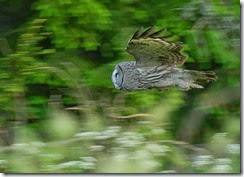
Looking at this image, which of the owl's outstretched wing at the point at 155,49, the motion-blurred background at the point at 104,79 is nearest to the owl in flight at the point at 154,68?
the owl's outstretched wing at the point at 155,49

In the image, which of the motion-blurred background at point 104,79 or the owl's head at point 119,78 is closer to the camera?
the owl's head at point 119,78

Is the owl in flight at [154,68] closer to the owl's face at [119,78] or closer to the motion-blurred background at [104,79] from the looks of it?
the owl's face at [119,78]

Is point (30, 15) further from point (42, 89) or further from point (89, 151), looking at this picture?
point (89, 151)

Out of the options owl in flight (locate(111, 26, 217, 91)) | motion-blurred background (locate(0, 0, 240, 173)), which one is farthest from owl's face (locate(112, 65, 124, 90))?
motion-blurred background (locate(0, 0, 240, 173))

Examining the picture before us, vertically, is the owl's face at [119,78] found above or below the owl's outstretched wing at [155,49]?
below

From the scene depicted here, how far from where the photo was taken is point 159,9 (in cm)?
397

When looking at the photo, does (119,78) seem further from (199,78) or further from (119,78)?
(199,78)

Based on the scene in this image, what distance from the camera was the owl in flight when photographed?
2.52 meters

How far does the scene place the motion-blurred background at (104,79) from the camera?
3.42 m

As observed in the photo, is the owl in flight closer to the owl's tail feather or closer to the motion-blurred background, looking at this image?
the owl's tail feather

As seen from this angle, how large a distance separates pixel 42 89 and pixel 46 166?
991 mm

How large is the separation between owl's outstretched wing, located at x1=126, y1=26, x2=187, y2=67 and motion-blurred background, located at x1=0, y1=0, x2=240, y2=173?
799mm

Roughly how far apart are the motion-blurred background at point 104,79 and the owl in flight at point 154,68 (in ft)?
2.47

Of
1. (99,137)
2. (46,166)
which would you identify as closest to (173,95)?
(99,137)
